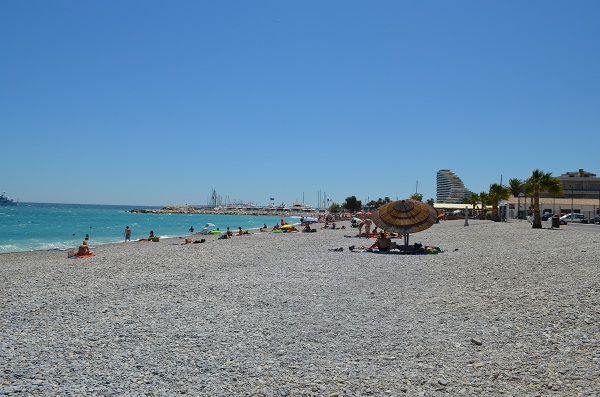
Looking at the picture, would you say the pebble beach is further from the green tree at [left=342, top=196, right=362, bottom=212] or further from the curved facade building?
the curved facade building

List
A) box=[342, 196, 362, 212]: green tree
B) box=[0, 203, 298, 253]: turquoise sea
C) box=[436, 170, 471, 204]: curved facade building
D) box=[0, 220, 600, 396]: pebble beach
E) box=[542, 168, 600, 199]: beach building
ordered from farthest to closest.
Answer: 1. box=[436, 170, 471, 204]: curved facade building
2. box=[342, 196, 362, 212]: green tree
3. box=[542, 168, 600, 199]: beach building
4. box=[0, 203, 298, 253]: turquoise sea
5. box=[0, 220, 600, 396]: pebble beach

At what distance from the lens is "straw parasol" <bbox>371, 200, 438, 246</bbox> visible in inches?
760

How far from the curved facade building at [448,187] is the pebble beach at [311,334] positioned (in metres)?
135

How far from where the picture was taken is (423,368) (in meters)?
6.03

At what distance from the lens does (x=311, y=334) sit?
7605 mm

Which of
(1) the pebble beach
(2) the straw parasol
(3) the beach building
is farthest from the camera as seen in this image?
(3) the beach building

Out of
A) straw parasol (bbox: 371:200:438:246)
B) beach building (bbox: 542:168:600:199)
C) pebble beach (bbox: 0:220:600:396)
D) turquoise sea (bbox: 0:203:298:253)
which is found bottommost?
turquoise sea (bbox: 0:203:298:253)

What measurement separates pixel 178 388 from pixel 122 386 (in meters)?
0.63

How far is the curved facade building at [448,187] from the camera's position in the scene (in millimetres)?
144188

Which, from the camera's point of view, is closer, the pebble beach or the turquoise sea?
the pebble beach

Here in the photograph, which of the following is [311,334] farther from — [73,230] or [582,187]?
[582,187]

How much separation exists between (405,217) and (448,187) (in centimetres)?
13713

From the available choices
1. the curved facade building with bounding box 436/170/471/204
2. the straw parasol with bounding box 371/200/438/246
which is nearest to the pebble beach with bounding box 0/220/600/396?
the straw parasol with bounding box 371/200/438/246

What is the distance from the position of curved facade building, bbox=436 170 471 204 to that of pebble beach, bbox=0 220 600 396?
13512 centimetres
